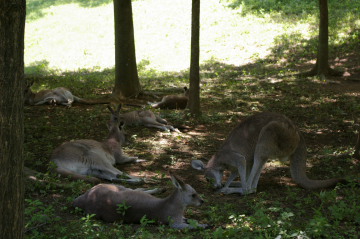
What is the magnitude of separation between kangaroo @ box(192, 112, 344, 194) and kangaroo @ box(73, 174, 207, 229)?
1668 mm

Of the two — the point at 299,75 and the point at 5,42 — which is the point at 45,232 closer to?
the point at 5,42

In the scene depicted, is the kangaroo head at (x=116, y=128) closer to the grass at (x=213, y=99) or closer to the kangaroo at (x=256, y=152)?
the grass at (x=213, y=99)

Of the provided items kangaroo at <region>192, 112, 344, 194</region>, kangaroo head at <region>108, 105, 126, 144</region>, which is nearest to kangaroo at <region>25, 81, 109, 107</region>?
kangaroo head at <region>108, 105, 126, 144</region>

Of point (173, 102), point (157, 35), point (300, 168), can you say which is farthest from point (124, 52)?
A: point (157, 35)

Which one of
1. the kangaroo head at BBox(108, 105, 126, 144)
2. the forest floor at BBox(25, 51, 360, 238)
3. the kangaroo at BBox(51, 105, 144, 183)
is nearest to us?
the forest floor at BBox(25, 51, 360, 238)

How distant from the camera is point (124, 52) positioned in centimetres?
1434

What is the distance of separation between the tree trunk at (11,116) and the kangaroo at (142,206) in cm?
195

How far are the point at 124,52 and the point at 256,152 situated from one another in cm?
764

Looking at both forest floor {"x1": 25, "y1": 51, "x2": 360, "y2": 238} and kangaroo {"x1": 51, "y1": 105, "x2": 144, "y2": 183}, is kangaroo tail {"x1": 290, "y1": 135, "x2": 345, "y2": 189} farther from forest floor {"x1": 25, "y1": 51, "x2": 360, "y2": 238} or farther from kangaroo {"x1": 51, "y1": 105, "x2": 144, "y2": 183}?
kangaroo {"x1": 51, "y1": 105, "x2": 144, "y2": 183}

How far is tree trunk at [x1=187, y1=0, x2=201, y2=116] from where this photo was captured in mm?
11806

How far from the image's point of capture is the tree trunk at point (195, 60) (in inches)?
465

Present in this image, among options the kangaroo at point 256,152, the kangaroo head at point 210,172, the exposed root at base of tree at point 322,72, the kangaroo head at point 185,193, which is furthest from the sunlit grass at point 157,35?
the kangaroo head at point 185,193

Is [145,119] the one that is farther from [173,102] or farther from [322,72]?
[322,72]

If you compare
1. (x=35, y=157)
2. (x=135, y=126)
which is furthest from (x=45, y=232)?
(x=135, y=126)
